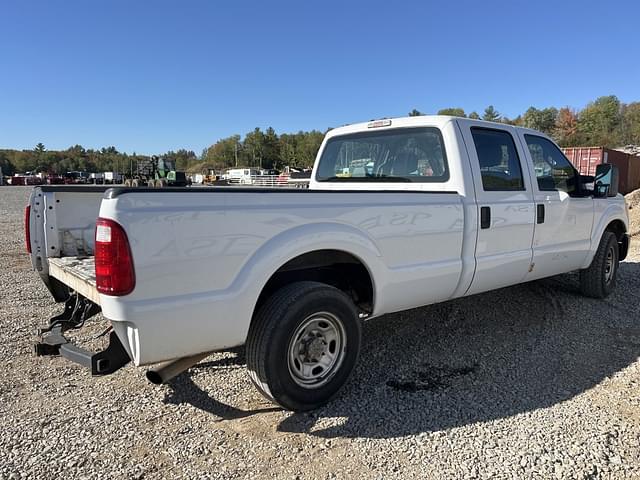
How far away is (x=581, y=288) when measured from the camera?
5.98 m

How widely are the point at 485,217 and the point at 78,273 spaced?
3.15 m

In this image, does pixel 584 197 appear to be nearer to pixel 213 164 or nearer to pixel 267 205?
pixel 267 205

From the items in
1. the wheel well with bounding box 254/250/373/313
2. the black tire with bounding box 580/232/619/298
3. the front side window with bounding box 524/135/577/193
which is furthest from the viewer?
the black tire with bounding box 580/232/619/298

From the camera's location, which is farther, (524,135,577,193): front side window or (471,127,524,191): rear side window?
(524,135,577,193): front side window

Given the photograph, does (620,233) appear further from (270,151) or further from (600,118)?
(270,151)

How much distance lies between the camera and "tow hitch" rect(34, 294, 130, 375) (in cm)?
272

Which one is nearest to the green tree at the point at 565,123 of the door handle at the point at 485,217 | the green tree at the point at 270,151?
the green tree at the point at 270,151

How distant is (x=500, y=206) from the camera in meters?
4.18

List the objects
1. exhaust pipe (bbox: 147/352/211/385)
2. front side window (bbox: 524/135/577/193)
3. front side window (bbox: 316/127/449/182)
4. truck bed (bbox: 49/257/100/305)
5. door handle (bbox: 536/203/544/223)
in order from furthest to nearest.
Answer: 1. front side window (bbox: 524/135/577/193)
2. door handle (bbox: 536/203/544/223)
3. front side window (bbox: 316/127/449/182)
4. truck bed (bbox: 49/257/100/305)
5. exhaust pipe (bbox: 147/352/211/385)

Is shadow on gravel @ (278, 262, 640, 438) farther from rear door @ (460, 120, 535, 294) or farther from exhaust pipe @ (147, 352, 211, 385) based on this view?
exhaust pipe @ (147, 352, 211, 385)

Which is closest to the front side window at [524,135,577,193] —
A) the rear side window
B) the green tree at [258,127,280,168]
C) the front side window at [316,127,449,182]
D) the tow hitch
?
the rear side window

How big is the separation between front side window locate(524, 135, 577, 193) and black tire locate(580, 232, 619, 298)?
111 cm

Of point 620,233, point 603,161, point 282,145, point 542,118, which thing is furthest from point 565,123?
point 620,233

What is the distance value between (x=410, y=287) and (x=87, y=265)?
237 cm
